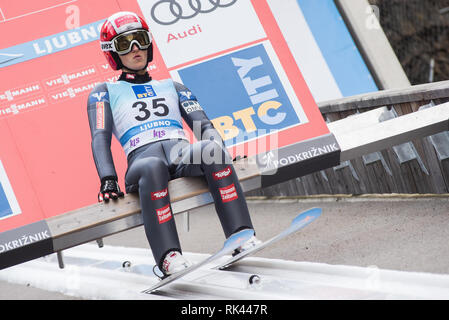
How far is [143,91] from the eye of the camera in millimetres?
4238

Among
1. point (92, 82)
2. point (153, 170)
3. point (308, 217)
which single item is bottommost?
point (308, 217)

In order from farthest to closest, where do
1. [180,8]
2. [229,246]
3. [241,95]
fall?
[180,8] < [241,95] < [229,246]

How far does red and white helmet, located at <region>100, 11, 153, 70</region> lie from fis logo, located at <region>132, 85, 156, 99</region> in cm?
17

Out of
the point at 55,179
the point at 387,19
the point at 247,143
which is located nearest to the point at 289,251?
the point at 247,143

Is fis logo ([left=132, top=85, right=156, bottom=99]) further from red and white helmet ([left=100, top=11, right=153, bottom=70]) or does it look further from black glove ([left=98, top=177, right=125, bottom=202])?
black glove ([left=98, top=177, right=125, bottom=202])

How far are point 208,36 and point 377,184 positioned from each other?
2.09m

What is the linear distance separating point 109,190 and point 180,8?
4.57 feet

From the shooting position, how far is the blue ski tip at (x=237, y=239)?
3826 mm

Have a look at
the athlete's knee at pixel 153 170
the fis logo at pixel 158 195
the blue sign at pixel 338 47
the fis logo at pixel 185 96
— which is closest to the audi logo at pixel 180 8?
the fis logo at pixel 185 96

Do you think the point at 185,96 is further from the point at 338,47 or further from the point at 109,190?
the point at 338,47

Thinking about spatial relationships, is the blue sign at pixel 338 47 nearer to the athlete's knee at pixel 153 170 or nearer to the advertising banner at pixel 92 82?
the advertising banner at pixel 92 82

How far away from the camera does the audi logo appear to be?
15.4ft

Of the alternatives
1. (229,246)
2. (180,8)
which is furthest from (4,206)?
(180,8)

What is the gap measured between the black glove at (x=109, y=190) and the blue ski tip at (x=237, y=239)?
25.6 inches
